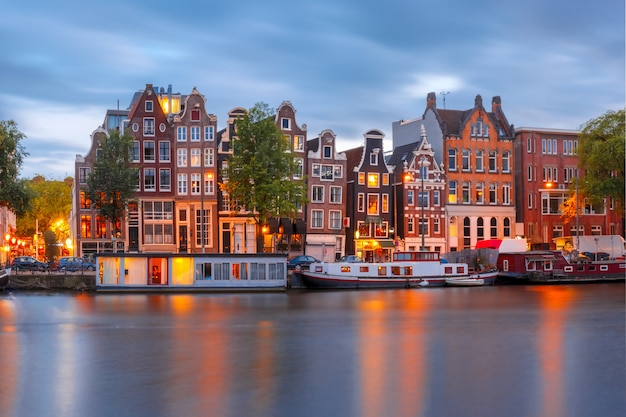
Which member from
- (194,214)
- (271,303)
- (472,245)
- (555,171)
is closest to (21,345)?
(271,303)

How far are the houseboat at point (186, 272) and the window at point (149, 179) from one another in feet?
69.6

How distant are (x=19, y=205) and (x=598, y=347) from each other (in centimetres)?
4941

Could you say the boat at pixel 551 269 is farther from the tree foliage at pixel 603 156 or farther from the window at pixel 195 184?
the window at pixel 195 184

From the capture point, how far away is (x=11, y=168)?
69.4 meters

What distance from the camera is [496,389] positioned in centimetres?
2995

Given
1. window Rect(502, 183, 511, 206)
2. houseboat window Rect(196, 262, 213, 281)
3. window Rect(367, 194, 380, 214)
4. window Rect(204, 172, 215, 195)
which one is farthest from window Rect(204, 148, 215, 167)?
window Rect(502, 183, 511, 206)

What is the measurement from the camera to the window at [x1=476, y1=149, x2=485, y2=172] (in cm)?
9925

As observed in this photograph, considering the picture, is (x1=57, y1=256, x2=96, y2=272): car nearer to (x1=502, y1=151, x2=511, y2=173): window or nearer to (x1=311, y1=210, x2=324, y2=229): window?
(x1=311, y1=210, x2=324, y2=229): window

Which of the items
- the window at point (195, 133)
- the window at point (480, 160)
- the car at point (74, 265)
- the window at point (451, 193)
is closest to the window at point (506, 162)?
the window at point (480, 160)

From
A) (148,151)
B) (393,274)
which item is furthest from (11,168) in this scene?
(393,274)

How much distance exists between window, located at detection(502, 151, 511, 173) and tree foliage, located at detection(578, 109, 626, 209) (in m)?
10.9

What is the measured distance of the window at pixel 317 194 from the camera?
300 feet

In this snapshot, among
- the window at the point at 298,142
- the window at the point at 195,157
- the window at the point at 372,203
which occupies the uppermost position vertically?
the window at the point at 298,142

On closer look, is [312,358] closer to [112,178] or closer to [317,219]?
[112,178]
